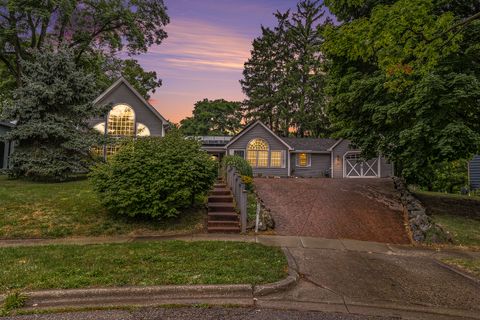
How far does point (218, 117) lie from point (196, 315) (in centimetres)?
5400

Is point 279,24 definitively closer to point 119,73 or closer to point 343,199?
point 119,73

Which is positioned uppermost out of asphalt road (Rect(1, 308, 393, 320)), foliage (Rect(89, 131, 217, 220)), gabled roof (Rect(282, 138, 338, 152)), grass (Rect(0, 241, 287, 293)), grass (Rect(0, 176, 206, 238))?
gabled roof (Rect(282, 138, 338, 152))

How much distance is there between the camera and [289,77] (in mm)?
48812

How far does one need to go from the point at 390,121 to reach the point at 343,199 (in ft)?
14.0

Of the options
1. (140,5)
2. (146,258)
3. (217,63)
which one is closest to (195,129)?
(140,5)

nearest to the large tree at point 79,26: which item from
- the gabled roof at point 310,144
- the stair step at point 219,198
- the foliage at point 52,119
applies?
the foliage at point 52,119

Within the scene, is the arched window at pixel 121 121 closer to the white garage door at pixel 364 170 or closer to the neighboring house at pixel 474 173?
the white garage door at pixel 364 170

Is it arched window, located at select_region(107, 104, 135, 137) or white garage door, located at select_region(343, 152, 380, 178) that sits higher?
arched window, located at select_region(107, 104, 135, 137)

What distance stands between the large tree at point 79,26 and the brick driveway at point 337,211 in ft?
60.4

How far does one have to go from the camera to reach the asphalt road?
14.7ft

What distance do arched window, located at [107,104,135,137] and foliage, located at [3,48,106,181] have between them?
5.72 m

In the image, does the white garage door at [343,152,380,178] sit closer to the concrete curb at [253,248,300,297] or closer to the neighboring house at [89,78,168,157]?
the neighboring house at [89,78,168,157]

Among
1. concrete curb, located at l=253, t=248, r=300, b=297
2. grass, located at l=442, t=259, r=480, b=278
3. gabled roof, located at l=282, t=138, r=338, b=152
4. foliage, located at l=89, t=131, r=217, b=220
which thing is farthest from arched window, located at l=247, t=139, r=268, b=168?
concrete curb, located at l=253, t=248, r=300, b=297

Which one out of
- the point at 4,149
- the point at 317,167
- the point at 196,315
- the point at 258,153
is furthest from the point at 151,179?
the point at 317,167
